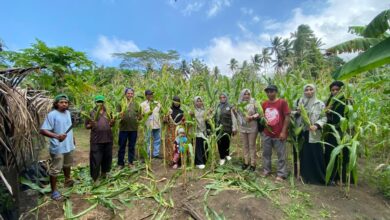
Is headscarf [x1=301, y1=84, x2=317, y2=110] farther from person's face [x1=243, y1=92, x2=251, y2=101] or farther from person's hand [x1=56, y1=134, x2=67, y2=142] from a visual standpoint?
person's hand [x1=56, y1=134, x2=67, y2=142]

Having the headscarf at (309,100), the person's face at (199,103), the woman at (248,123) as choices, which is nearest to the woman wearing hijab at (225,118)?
the woman at (248,123)

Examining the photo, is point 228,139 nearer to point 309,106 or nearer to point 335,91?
point 309,106

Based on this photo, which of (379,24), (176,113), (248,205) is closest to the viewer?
(248,205)

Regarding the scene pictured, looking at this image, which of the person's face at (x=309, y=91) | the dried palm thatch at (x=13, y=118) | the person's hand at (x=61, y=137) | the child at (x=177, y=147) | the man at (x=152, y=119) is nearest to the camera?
the dried palm thatch at (x=13, y=118)

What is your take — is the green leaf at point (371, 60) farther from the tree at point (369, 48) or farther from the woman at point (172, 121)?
the woman at point (172, 121)

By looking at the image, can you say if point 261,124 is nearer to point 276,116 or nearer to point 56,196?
point 276,116

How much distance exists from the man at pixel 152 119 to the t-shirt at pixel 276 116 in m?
1.82

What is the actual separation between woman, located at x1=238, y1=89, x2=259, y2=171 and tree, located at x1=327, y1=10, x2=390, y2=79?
176cm

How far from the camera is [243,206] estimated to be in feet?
10.6

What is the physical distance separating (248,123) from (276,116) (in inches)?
21.4

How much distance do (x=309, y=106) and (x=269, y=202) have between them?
1.40m

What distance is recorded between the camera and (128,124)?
4.80 meters

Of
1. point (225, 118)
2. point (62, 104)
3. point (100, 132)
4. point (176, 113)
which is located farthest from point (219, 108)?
point (62, 104)

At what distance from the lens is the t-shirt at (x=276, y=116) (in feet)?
12.9
